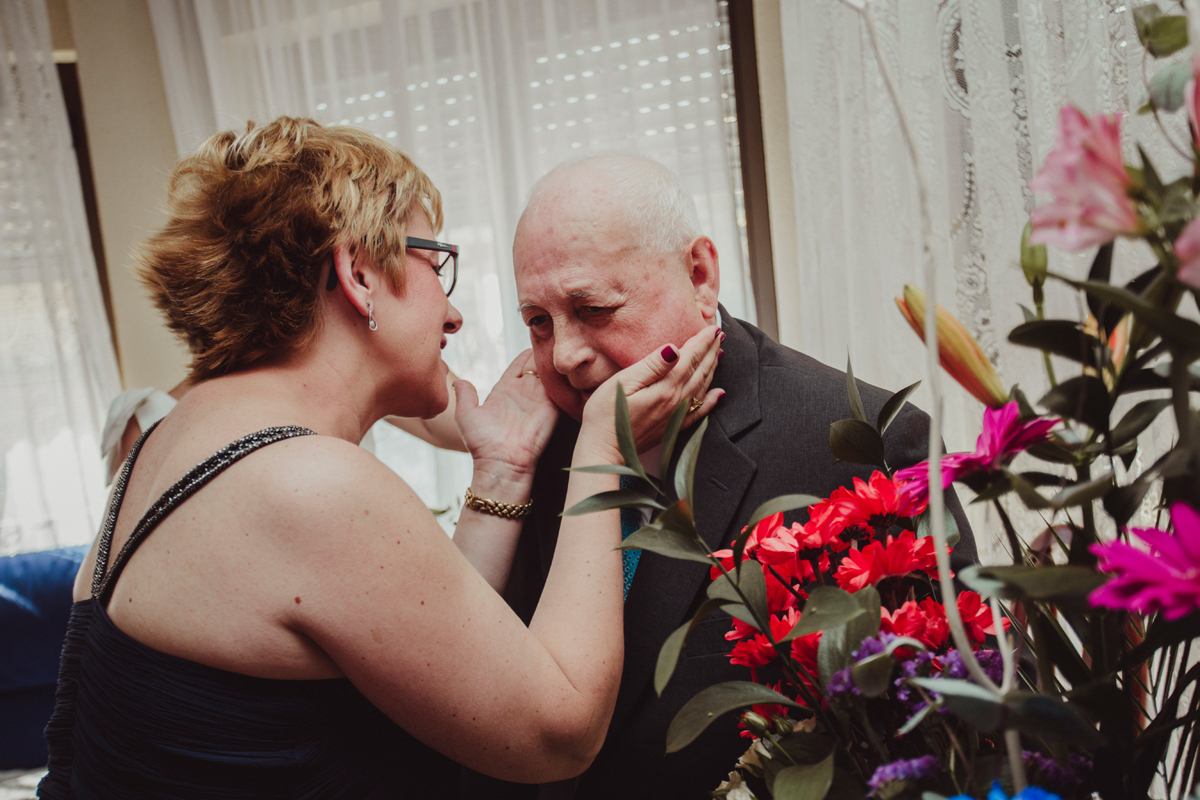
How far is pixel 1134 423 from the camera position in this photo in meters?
0.38

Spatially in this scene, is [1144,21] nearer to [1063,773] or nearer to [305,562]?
[1063,773]

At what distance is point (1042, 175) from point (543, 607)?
72 centimetres

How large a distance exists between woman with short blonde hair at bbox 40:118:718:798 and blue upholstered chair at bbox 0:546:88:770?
77.4 inches

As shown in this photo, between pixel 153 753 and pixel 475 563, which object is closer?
pixel 153 753

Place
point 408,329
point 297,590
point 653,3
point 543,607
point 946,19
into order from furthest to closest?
point 653,3 → point 946,19 → point 408,329 → point 543,607 → point 297,590

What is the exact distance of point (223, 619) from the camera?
81cm

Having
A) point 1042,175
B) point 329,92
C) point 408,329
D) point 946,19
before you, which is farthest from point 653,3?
point 1042,175

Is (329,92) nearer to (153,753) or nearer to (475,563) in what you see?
(475,563)

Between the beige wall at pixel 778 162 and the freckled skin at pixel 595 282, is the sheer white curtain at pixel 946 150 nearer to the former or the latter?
the beige wall at pixel 778 162

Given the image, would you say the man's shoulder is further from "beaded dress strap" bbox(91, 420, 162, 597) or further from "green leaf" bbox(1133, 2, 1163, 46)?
"beaded dress strap" bbox(91, 420, 162, 597)

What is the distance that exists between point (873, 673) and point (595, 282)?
0.85 metres

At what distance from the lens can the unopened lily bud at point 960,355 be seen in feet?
1.30

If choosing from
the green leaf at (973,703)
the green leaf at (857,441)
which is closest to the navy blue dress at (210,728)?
the green leaf at (857,441)

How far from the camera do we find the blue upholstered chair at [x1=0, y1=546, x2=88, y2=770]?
102 inches
